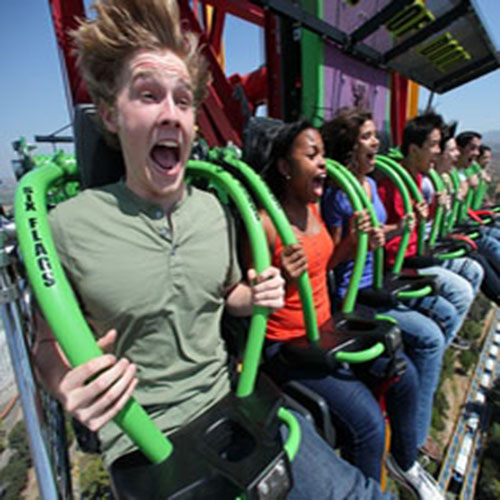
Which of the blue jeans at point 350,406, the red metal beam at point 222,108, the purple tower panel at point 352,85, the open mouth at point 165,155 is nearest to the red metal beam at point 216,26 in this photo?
the red metal beam at point 222,108

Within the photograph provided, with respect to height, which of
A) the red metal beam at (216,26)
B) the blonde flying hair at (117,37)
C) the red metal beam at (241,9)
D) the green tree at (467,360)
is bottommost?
the green tree at (467,360)

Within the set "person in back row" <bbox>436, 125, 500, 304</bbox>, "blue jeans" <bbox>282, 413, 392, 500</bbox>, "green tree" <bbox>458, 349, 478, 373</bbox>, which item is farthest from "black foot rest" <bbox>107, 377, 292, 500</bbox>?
"green tree" <bbox>458, 349, 478, 373</bbox>

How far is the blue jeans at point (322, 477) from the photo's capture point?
3.21 ft

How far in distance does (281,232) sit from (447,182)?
2564 millimetres

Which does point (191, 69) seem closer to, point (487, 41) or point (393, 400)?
point (393, 400)

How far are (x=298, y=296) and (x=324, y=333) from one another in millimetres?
195

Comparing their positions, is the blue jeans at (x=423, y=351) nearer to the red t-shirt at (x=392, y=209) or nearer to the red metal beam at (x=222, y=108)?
the red t-shirt at (x=392, y=209)

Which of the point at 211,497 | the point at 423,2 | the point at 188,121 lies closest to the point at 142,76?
the point at 188,121

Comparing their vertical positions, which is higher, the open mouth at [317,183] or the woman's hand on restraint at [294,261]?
the open mouth at [317,183]

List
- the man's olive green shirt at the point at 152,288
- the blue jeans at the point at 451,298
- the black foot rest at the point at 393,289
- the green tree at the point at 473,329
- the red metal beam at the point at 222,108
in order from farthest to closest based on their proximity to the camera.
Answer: the green tree at the point at 473,329 → the red metal beam at the point at 222,108 → the blue jeans at the point at 451,298 → the black foot rest at the point at 393,289 → the man's olive green shirt at the point at 152,288

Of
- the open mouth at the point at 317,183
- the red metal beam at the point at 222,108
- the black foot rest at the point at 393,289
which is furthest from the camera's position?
the red metal beam at the point at 222,108

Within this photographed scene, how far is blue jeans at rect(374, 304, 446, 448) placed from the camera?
1848mm

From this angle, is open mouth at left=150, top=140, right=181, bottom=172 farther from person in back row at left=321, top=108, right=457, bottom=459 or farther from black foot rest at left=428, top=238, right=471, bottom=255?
black foot rest at left=428, top=238, right=471, bottom=255

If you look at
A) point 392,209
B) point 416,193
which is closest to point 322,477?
point 416,193
